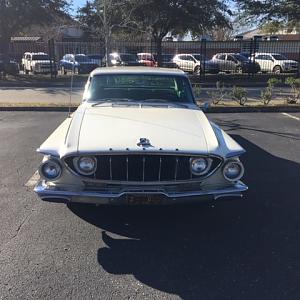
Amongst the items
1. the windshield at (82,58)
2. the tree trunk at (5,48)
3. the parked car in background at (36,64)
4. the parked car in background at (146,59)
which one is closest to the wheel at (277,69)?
the parked car in background at (146,59)

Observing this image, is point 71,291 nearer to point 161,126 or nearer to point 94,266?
point 94,266

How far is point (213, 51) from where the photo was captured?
41750 millimetres

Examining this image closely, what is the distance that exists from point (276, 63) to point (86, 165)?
103 feet

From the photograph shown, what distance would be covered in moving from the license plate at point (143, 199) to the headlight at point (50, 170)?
73 centimetres

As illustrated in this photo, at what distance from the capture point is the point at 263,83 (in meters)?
23.9

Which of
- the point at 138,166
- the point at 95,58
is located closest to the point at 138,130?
the point at 138,166

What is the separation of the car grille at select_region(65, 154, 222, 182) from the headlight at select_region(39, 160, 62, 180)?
11 cm

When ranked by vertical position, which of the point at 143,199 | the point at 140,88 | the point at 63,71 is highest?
the point at 140,88

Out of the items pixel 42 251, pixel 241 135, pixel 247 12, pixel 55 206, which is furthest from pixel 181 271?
pixel 247 12

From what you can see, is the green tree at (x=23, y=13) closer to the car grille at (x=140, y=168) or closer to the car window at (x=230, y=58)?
the car window at (x=230, y=58)

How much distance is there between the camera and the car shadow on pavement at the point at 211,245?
12.0 ft

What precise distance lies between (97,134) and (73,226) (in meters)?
0.99

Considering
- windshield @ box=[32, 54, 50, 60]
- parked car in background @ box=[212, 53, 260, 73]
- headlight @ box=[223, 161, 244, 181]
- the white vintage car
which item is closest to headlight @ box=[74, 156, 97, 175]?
the white vintage car

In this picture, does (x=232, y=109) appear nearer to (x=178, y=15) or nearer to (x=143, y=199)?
(x=143, y=199)
